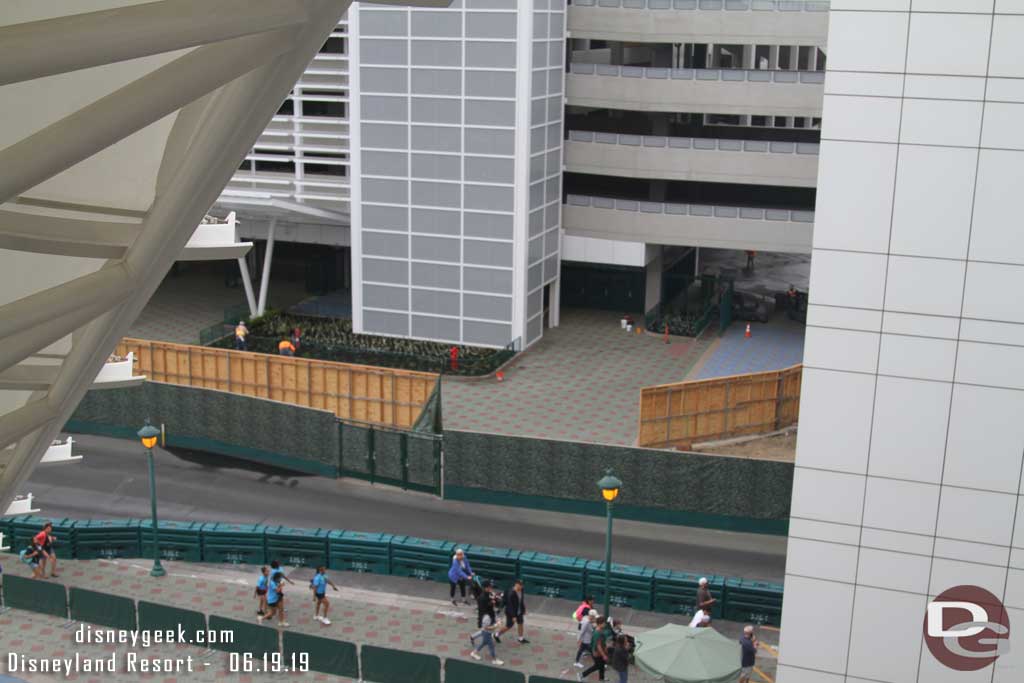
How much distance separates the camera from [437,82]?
136ft

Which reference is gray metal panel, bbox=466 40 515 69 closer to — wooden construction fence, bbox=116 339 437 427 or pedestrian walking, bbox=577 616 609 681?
wooden construction fence, bbox=116 339 437 427

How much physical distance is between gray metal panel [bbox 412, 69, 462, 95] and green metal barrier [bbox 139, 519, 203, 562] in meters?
19.6

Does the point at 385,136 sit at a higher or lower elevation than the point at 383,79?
lower

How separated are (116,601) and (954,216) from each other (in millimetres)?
16670

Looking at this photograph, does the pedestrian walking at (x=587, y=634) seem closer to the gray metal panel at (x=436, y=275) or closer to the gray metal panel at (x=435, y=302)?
the gray metal panel at (x=435, y=302)

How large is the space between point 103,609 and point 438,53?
78.1 feet

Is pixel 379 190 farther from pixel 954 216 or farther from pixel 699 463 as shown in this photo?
pixel 954 216

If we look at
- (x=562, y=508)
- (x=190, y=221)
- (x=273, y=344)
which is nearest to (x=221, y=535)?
(x=562, y=508)

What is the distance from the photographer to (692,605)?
24812 millimetres

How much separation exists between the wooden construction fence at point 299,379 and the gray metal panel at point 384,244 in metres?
8.84

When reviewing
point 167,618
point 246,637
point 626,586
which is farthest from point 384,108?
point 246,637

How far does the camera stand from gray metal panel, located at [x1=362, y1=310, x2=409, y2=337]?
4416 cm

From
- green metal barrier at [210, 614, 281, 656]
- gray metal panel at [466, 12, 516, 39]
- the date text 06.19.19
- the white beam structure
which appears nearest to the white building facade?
the date text 06.19.19

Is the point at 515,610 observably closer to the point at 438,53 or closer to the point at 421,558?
the point at 421,558
